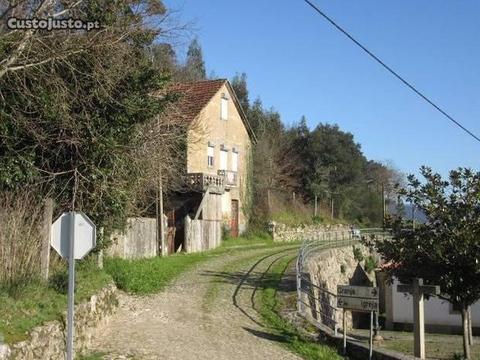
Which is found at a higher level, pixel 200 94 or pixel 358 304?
Result: pixel 200 94

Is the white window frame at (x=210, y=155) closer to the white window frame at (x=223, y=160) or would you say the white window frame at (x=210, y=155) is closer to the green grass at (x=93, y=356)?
the white window frame at (x=223, y=160)

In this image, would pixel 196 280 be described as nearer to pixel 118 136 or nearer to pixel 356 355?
Answer: pixel 118 136

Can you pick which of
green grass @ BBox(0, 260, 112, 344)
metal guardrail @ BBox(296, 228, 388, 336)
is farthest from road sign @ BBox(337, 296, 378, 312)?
green grass @ BBox(0, 260, 112, 344)

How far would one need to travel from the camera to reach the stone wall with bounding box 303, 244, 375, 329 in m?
23.6

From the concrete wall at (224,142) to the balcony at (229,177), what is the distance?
39cm

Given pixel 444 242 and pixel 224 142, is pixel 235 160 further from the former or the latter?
pixel 444 242

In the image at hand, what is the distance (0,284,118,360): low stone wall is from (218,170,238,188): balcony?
2420cm

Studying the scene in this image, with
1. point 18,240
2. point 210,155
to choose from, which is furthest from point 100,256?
point 210,155

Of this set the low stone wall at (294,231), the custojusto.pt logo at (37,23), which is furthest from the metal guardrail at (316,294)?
the custojusto.pt logo at (37,23)

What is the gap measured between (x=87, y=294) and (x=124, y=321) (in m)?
1.68

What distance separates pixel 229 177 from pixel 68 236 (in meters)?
30.7

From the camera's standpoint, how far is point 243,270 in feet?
73.9

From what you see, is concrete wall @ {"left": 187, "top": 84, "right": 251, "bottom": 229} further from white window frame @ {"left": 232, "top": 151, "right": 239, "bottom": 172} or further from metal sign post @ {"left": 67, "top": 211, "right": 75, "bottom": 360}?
metal sign post @ {"left": 67, "top": 211, "right": 75, "bottom": 360}

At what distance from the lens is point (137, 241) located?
924 inches
